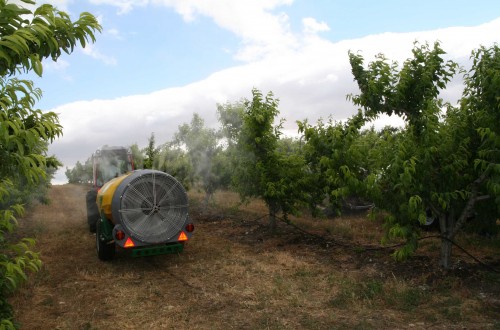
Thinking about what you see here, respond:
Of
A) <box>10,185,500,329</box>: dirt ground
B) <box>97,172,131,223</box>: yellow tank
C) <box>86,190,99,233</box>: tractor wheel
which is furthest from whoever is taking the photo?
<box>86,190,99,233</box>: tractor wheel

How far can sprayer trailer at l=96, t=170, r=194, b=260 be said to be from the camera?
32.2ft

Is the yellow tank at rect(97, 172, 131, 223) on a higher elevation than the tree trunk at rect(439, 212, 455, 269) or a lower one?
higher

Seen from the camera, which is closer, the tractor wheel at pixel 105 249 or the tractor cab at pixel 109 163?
the tractor wheel at pixel 105 249

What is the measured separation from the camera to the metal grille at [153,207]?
32.4 ft

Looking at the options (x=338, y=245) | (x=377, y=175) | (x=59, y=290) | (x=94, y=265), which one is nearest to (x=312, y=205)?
(x=338, y=245)

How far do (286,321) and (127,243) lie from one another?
15.4ft

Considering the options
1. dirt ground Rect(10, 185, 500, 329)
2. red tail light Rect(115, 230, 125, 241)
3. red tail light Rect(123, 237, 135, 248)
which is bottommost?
dirt ground Rect(10, 185, 500, 329)

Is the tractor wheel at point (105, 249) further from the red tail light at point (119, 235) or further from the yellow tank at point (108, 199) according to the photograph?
the red tail light at point (119, 235)

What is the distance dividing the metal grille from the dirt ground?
0.99 meters

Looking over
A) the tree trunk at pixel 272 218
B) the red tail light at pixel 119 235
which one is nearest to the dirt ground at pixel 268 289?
the red tail light at pixel 119 235

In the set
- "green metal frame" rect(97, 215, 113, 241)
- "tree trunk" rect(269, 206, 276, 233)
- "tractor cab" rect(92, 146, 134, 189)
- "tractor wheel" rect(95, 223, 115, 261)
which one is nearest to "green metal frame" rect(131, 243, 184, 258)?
"green metal frame" rect(97, 215, 113, 241)

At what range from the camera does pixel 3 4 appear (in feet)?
11.4

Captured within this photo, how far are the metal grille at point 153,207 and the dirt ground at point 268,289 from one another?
99 cm

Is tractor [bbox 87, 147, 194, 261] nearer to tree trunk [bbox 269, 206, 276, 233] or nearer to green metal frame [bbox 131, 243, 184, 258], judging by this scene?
green metal frame [bbox 131, 243, 184, 258]
